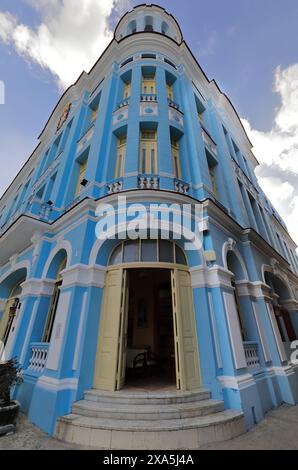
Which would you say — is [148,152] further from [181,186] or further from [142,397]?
[142,397]

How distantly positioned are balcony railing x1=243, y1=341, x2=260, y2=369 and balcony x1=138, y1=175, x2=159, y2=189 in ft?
17.0

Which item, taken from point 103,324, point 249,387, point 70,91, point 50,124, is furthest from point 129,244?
point 50,124

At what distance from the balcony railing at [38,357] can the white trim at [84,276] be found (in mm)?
1657

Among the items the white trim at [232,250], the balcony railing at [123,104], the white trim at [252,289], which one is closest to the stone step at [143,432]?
the white trim at [232,250]

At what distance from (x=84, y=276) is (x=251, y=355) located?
5.16 meters

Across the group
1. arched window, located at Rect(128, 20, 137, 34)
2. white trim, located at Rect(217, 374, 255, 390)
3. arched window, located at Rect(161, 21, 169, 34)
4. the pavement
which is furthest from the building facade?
arched window, located at Rect(128, 20, 137, 34)

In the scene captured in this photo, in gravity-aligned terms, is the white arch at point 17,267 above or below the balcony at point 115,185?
below

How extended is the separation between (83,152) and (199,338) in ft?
25.8

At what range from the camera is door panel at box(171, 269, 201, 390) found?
4.77 metres

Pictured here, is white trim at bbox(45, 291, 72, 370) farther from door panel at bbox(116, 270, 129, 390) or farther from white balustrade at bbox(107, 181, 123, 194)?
white balustrade at bbox(107, 181, 123, 194)

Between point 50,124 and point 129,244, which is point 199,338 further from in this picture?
point 50,124

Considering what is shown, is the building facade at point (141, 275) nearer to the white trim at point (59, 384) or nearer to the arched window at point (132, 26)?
the white trim at point (59, 384)

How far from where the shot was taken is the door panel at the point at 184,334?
477 centimetres

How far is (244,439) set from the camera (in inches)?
149
